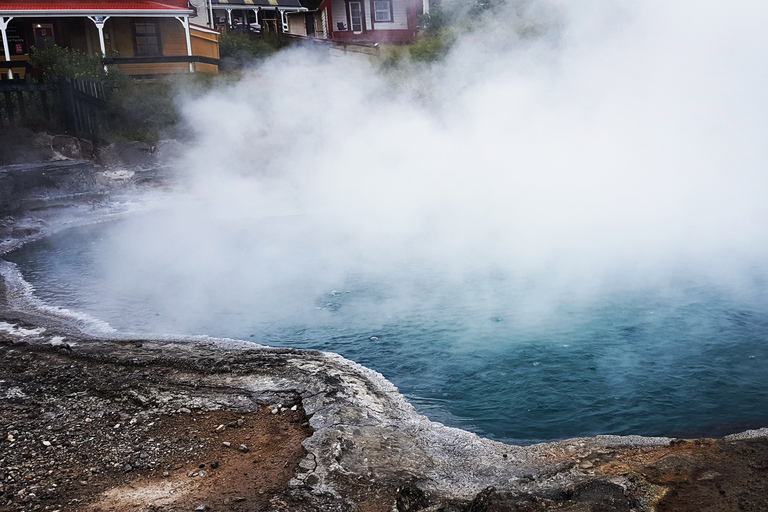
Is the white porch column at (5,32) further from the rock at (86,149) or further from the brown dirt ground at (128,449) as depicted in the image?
the brown dirt ground at (128,449)

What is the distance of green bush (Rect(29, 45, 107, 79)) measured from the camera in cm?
1527

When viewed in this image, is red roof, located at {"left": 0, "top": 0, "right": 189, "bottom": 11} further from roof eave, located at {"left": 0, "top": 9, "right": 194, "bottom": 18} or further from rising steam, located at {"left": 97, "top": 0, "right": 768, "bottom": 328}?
rising steam, located at {"left": 97, "top": 0, "right": 768, "bottom": 328}

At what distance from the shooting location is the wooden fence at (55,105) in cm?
1344

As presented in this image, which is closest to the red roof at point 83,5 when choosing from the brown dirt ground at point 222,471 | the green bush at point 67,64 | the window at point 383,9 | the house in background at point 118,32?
the house in background at point 118,32

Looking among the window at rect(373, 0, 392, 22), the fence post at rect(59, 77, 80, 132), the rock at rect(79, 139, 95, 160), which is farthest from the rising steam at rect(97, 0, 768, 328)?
the window at rect(373, 0, 392, 22)

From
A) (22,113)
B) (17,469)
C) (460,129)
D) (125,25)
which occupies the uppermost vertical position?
(125,25)

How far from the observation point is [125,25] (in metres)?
19.6

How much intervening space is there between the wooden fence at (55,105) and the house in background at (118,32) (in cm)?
324

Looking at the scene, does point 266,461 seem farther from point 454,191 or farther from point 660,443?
point 454,191

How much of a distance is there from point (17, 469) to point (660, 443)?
3.80m

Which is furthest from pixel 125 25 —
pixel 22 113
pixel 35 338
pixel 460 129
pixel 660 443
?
pixel 660 443

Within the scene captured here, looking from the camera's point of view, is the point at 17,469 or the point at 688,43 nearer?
the point at 17,469

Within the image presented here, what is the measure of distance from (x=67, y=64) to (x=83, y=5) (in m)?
3.55

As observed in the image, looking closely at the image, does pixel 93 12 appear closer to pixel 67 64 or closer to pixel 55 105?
pixel 67 64
